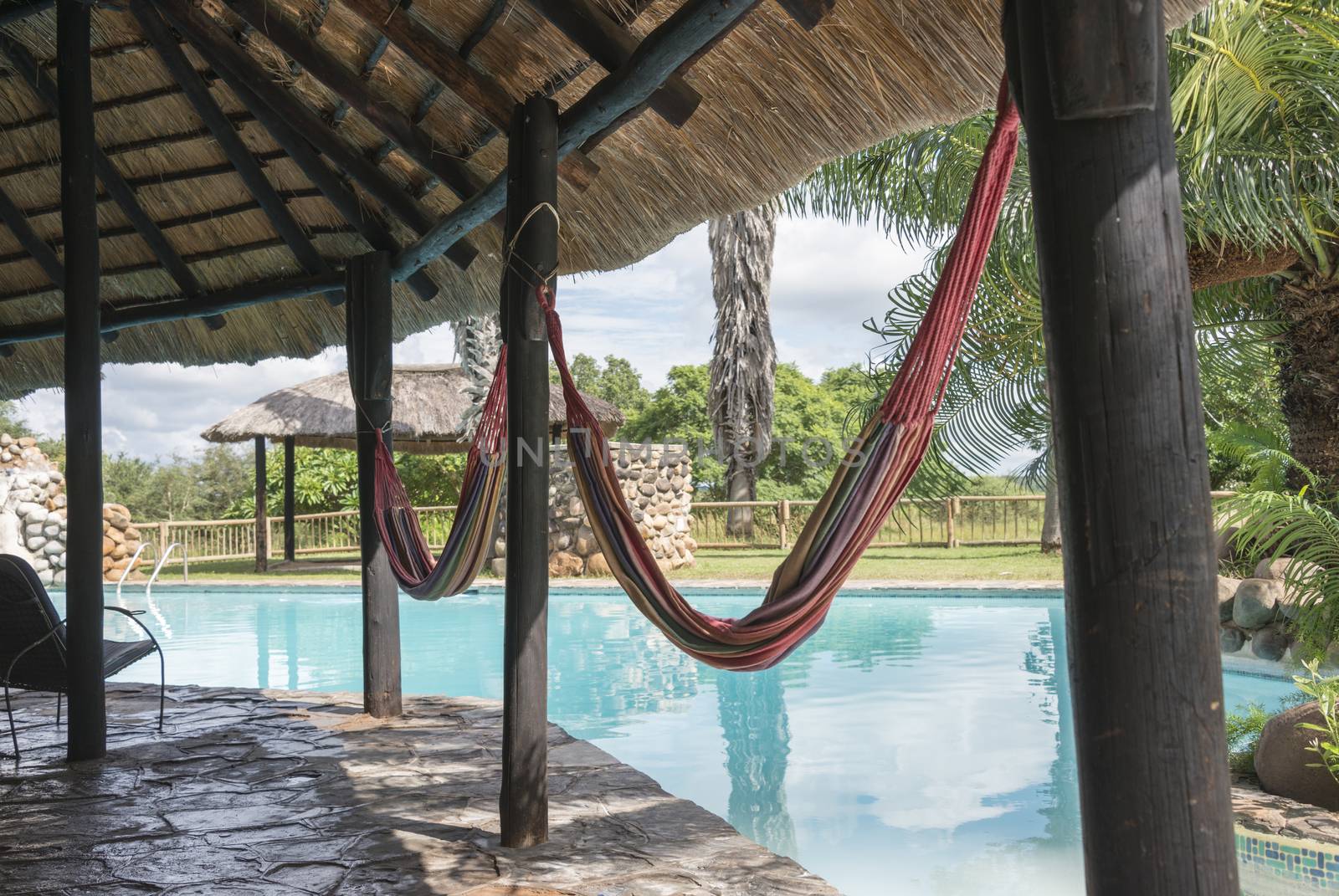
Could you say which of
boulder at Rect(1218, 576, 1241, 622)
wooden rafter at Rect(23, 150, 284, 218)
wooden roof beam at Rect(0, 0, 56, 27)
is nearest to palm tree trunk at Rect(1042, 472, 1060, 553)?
boulder at Rect(1218, 576, 1241, 622)

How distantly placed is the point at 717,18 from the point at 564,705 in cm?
443

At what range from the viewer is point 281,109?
11.6 ft

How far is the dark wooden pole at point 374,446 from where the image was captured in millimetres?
3783

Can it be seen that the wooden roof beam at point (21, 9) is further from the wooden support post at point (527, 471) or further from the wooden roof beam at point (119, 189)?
the wooden support post at point (527, 471)

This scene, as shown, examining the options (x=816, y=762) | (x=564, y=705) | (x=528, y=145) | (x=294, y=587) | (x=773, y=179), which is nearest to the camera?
(x=528, y=145)

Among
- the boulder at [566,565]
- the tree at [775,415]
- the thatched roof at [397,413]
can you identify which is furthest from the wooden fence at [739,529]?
the tree at [775,415]

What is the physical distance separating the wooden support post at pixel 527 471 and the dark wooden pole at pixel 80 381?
1511 mm

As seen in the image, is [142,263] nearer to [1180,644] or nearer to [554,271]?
[554,271]

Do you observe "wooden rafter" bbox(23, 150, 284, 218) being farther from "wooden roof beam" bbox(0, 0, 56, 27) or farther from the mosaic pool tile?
the mosaic pool tile

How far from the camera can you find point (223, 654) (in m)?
7.50

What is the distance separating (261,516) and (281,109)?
942cm

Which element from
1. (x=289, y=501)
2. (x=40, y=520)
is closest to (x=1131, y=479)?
(x=289, y=501)

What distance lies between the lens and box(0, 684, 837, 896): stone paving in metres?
2.20

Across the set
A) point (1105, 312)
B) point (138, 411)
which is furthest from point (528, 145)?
point (138, 411)
